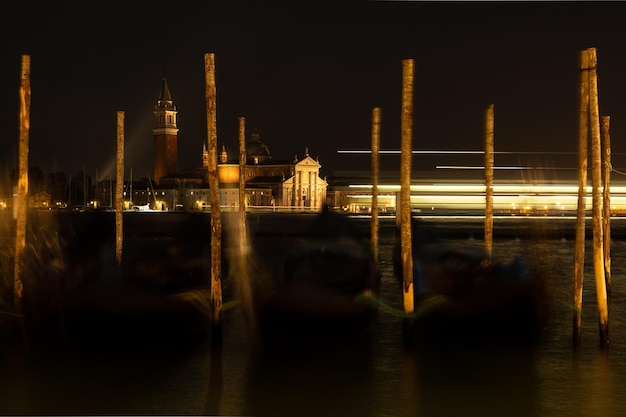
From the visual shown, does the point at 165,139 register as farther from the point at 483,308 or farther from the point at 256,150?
the point at 483,308

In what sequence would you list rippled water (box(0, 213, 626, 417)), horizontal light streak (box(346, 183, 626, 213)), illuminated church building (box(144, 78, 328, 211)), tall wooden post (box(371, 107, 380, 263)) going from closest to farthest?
rippled water (box(0, 213, 626, 417))
tall wooden post (box(371, 107, 380, 263))
horizontal light streak (box(346, 183, 626, 213))
illuminated church building (box(144, 78, 328, 211))

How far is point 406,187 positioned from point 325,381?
7.45ft

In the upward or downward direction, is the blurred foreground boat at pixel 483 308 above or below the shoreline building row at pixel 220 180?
below

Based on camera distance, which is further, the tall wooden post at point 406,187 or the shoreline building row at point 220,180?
the shoreline building row at point 220,180

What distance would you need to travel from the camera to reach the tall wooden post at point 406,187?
9.05 meters

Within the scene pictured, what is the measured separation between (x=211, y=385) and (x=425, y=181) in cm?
4791

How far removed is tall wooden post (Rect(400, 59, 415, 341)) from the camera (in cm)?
905

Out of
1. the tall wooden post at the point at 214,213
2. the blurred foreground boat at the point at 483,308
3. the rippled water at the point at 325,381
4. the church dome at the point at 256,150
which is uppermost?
the church dome at the point at 256,150

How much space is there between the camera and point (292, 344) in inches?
387

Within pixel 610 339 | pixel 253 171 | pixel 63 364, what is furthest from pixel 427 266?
pixel 253 171

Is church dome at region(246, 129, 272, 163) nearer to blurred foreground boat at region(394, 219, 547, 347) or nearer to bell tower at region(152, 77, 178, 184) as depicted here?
bell tower at region(152, 77, 178, 184)

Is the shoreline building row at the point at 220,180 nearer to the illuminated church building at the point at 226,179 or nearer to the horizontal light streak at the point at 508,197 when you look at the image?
the illuminated church building at the point at 226,179

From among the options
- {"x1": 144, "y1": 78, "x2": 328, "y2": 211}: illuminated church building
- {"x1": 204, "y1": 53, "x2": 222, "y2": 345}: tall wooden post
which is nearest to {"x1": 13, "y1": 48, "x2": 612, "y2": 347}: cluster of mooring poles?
{"x1": 204, "y1": 53, "x2": 222, "y2": 345}: tall wooden post

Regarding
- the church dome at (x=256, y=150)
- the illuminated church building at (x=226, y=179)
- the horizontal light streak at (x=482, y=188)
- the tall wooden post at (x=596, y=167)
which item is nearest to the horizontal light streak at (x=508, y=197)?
the horizontal light streak at (x=482, y=188)
